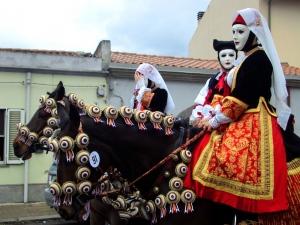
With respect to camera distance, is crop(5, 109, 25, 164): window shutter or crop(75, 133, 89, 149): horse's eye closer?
crop(75, 133, 89, 149): horse's eye

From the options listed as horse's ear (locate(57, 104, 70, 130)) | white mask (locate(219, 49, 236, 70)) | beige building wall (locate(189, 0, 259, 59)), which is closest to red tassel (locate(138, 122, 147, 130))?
horse's ear (locate(57, 104, 70, 130))

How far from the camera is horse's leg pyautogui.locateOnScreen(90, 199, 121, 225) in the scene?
4.76 m

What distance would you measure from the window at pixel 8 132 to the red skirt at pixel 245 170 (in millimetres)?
9834

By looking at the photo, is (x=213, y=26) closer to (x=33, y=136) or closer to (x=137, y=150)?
(x=33, y=136)

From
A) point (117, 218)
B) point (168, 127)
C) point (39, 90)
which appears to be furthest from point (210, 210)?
point (39, 90)

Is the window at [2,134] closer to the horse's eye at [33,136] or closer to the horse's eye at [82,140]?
the horse's eye at [33,136]

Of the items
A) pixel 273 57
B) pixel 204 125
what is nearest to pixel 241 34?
pixel 273 57

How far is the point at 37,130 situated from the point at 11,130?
6792mm

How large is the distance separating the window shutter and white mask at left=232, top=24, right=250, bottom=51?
975 cm

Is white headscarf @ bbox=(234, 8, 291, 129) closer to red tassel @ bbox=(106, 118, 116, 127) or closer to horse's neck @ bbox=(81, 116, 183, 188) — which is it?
horse's neck @ bbox=(81, 116, 183, 188)

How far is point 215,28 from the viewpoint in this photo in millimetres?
24344

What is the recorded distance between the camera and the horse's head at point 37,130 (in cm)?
574

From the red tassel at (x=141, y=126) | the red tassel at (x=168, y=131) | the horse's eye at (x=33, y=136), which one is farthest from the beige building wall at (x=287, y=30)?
the red tassel at (x=141, y=126)

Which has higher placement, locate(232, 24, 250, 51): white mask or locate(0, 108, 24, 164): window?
locate(232, 24, 250, 51): white mask
